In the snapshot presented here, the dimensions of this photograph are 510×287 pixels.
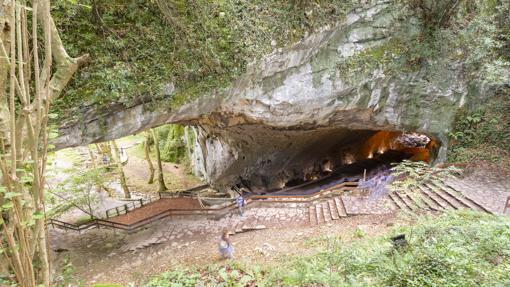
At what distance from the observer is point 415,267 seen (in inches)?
161

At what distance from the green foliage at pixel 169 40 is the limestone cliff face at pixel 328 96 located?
0.48 metres

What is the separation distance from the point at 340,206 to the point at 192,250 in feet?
17.9

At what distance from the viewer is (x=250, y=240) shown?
9094mm

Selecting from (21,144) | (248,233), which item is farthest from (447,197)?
(21,144)

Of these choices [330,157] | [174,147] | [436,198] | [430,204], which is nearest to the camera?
[430,204]

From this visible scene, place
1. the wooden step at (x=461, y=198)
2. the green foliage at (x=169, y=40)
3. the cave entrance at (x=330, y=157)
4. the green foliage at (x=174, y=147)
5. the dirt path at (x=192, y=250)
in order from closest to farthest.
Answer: the green foliage at (x=169, y=40)
the dirt path at (x=192, y=250)
the wooden step at (x=461, y=198)
the cave entrance at (x=330, y=157)
the green foliage at (x=174, y=147)

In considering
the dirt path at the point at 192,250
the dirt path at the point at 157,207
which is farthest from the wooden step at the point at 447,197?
the dirt path at the point at 157,207

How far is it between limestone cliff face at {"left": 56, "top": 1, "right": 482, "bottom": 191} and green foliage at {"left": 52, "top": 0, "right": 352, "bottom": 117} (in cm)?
48

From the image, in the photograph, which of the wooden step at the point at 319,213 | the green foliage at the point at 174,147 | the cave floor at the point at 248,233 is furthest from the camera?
the green foliage at the point at 174,147

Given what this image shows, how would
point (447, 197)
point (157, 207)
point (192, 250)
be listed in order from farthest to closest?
1. point (157, 207)
2. point (447, 197)
3. point (192, 250)

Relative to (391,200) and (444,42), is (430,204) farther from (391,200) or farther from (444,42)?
(444,42)

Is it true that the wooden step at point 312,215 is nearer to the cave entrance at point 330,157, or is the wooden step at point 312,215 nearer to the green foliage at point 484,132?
the cave entrance at point 330,157

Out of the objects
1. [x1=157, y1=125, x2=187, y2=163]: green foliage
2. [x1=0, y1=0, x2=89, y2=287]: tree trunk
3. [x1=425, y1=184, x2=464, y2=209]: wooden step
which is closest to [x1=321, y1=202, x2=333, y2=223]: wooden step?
[x1=425, y1=184, x2=464, y2=209]: wooden step

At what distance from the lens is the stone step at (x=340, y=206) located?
9.88 meters
